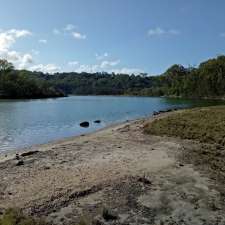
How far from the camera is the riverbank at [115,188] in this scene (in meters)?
10.1

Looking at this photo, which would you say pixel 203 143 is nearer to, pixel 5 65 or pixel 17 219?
pixel 17 219

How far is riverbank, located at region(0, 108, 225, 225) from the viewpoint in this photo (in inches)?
396

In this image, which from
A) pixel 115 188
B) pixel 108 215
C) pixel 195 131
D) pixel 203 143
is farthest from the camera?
pixel 195 131

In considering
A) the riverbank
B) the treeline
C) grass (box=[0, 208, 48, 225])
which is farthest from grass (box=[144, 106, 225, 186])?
the treeline

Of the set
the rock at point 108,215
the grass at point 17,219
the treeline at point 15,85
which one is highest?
the treeline at point 15,85

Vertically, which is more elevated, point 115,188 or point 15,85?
point 15,85

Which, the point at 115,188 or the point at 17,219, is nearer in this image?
the point at 17,219

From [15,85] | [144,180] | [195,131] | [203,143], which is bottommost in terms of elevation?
[203,143]

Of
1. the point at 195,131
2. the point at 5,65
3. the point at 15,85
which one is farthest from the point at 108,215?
the point at 5,65

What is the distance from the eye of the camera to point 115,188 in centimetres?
1216

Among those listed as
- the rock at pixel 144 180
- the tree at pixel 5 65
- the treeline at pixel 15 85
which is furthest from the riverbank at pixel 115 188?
the tree at pixel 5 65

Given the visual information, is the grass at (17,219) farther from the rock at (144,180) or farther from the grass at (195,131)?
the grass at (195,131)

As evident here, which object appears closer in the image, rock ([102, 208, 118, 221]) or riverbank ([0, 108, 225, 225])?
rock ([102, 208, 118, 221])

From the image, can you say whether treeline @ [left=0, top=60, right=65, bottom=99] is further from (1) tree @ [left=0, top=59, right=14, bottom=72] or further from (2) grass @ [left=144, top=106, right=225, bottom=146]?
(2) grass @ [left=144, top=106, right=225, bottom=146]
